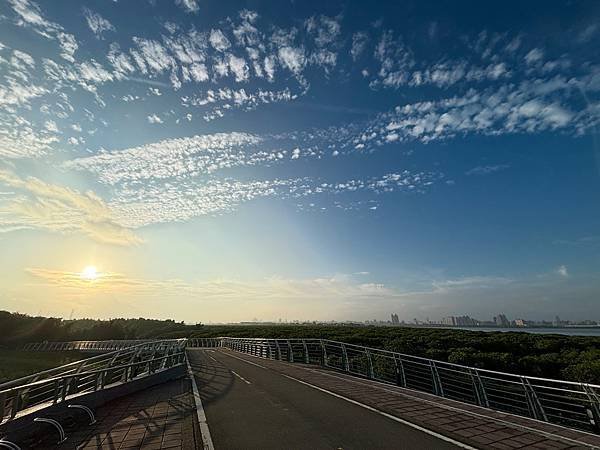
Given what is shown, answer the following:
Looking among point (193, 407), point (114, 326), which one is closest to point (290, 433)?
point (193, 407)

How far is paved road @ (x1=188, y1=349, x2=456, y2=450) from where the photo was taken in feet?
20.7

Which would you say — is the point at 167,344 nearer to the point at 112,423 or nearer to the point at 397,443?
the point at 112,423

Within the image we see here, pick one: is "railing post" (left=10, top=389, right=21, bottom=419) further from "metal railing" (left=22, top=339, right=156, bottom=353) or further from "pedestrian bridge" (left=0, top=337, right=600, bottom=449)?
"metal railing" (left=22, top=339, right=156, bottom=353)

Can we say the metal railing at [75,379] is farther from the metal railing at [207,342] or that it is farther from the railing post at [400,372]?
the metal railing at [207,342]

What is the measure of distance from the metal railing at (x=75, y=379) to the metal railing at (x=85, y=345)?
27.3 meters

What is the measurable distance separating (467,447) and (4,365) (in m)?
50.8

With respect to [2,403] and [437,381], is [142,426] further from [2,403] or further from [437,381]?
[437,381]

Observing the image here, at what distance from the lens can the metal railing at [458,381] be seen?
8.89 meters

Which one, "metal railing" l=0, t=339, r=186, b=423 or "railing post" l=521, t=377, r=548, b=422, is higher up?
"metal railing" l=0, t=339, r=186, b=423

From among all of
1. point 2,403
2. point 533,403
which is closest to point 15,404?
point 2,403

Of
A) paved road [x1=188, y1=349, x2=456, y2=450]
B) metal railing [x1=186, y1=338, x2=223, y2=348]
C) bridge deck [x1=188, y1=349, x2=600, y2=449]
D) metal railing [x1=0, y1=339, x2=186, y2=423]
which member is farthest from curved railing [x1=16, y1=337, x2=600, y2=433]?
metal railing [x1=186, y1=338, x2=223, y2=348]

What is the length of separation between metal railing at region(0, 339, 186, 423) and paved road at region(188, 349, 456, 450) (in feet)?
10.6

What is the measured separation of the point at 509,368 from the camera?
2156 cm

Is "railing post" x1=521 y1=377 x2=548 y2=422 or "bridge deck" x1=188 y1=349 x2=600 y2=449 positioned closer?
"bridge deck" x1=188 y1=349 x2=600 y2=449
